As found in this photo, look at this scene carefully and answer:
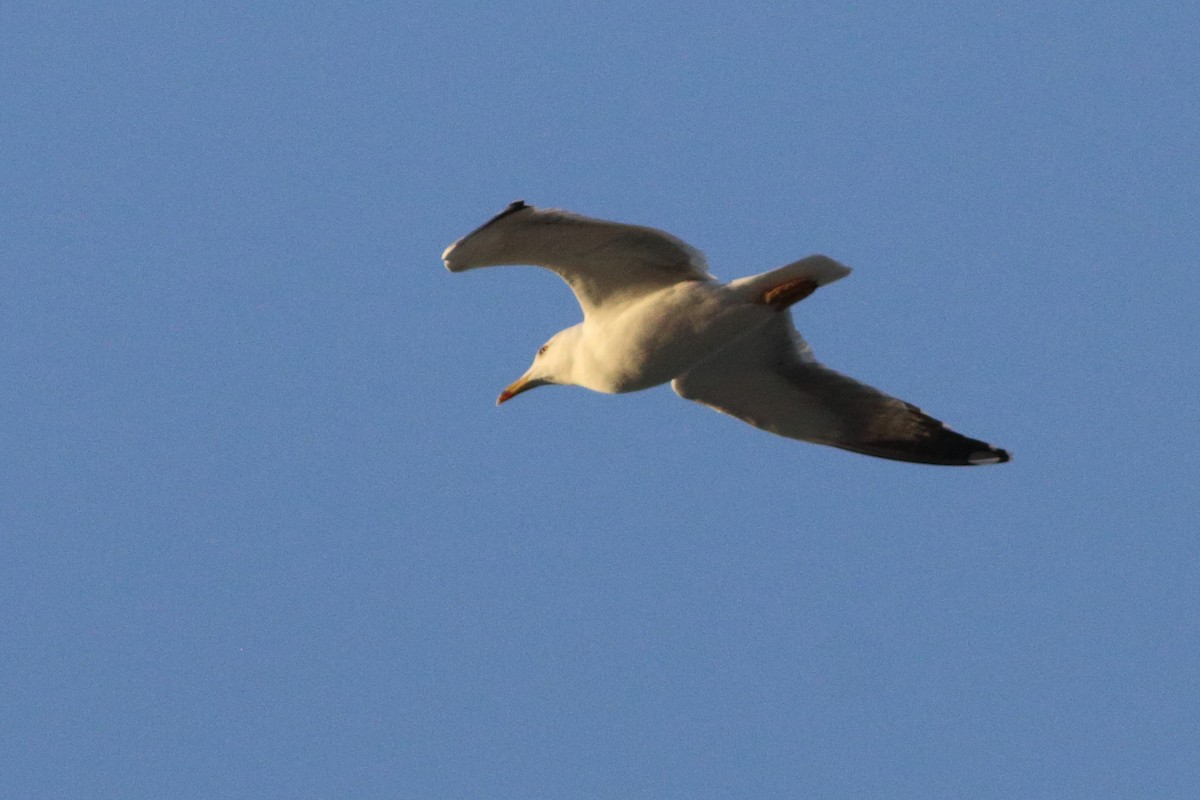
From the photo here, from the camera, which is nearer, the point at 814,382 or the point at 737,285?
the point at 737,285

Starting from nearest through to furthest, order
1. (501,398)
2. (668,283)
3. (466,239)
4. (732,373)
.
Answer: (466,239)
(668,283)
(732,373)
(501,398)

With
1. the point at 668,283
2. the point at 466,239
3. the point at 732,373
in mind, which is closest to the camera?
the point at 466,239

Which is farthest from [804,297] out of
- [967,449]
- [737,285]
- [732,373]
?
[967,449]

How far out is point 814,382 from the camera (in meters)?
12.8

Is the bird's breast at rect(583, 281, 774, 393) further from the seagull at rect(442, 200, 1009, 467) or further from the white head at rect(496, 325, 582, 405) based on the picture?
the white head at rect(496, 325, 582, 405)

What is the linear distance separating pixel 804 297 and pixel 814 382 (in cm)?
126

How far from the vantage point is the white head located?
1278 cm

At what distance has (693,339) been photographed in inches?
466

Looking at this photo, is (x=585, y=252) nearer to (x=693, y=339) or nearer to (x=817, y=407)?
(x=693, y=339)

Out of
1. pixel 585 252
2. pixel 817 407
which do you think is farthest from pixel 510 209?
pixel 817 407

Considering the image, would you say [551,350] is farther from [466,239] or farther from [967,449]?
[967,449]

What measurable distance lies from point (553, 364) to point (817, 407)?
196cm

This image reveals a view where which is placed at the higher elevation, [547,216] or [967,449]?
[547,216]

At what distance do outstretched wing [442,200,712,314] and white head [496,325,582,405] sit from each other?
0.53m
